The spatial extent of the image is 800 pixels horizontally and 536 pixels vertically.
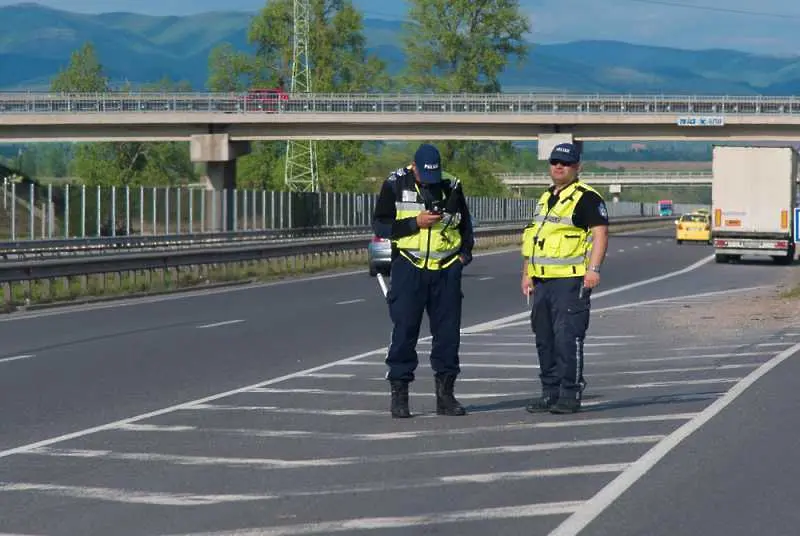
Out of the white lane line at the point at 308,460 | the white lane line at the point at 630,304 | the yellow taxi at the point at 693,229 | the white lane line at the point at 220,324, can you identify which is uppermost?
the white lane line at the point at 308,460

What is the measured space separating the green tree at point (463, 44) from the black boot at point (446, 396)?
94.0 m

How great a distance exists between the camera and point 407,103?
88.8 m

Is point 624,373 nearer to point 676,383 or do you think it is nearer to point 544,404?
point 676,383

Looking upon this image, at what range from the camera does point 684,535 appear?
8.10 m

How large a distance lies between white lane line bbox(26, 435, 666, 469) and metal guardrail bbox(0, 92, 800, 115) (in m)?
75.5

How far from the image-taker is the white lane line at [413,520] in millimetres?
8125

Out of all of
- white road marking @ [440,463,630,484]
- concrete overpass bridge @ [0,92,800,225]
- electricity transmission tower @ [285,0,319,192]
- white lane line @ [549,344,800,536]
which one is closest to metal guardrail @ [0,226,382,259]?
white lane line @ [549,344,800,536]

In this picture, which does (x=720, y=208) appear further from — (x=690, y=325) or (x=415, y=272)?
(x=415, y=272)

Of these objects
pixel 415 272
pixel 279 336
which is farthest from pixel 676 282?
pixel 415 272

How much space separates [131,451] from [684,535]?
410 cm

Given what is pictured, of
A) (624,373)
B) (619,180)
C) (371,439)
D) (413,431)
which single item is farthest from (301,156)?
(619,180)

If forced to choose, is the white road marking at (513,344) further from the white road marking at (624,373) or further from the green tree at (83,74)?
the green tree at (83,74)

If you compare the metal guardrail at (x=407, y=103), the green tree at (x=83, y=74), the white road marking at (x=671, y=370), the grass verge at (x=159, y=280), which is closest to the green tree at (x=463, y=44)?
the metal guardrail at (x=407, y=103)

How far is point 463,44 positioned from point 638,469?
98591mm
